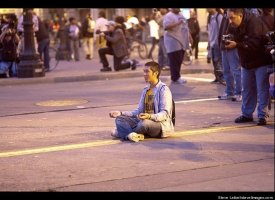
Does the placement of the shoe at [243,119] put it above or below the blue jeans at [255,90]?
below

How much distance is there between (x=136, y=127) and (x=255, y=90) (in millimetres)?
2021

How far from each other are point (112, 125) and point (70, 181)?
328 cm

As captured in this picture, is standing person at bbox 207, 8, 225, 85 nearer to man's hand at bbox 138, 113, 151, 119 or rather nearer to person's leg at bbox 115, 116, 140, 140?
person's leg at bbox 115, 116, 140, 140

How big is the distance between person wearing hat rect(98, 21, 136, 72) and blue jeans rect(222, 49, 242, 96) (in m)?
6.77

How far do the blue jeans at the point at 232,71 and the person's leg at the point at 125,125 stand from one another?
3641 mm

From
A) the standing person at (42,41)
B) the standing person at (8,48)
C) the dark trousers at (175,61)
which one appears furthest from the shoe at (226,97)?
the standing person at (42,41)

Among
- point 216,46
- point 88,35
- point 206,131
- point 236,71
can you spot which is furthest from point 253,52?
point 88,35

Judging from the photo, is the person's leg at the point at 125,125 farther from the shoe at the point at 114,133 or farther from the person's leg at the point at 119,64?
the person's leg at the point at 119,64

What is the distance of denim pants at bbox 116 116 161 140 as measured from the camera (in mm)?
8344

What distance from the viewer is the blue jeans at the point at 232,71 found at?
1171 centimetres

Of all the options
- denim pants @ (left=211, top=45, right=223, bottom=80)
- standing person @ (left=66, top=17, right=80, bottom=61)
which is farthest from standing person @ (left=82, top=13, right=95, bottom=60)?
denim pants @ (left=211, top=45, right=223, bottom=80)

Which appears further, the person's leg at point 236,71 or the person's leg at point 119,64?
the person's leg at point 119,64

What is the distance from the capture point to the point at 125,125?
850 centimetres
